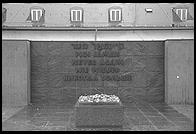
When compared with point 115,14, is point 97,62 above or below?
below

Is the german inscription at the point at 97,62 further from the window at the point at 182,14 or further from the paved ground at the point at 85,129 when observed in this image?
the window at the point at 182,14

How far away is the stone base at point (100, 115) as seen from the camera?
10.7 m

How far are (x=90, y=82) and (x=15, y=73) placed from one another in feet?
11.4

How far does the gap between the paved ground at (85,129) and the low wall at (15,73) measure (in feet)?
3.52

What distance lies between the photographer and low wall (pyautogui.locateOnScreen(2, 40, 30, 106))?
16.6m

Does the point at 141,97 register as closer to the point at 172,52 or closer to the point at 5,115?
the point at 172,52

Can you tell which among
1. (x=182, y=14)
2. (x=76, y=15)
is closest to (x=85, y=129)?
(x=76, y=15)

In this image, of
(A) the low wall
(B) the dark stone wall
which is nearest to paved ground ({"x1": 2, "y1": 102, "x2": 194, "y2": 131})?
(A) the low wall

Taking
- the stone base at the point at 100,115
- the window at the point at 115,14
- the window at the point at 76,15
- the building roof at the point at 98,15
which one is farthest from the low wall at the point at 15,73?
the window at the point at 115,14

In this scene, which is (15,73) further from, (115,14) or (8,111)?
(115,14)

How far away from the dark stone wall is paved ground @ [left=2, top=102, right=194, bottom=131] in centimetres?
157

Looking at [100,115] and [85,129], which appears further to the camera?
[100,115]

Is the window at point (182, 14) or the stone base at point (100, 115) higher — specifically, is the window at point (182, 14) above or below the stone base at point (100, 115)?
above

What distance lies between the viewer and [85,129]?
1056cm
